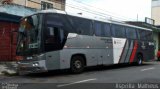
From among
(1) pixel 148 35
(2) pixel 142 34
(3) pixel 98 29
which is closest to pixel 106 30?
(3) pixel 98 29

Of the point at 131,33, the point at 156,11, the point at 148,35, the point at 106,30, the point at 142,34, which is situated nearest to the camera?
the point at 106,30

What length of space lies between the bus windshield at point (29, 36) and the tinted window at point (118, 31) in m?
6.29

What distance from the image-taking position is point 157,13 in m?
57.9

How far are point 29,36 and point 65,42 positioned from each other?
1845mm

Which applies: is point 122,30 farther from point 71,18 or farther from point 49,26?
point 49,26

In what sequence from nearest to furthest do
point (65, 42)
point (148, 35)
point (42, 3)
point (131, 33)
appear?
point (65, 42), point (131, 33), point (148, 35), point (42, 3)

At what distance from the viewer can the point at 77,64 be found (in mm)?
16328

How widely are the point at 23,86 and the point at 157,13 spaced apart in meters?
49.4

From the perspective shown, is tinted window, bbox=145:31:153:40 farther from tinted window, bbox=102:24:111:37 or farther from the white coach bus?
tinted window, bbox=102:24:111:37

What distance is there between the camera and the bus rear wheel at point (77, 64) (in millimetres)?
16109

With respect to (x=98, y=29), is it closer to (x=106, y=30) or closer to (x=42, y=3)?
(x=106, y=30)

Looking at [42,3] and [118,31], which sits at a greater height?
[42,3]

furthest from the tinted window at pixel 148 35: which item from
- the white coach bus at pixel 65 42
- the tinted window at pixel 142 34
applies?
the white coach bus at pixel 65 42

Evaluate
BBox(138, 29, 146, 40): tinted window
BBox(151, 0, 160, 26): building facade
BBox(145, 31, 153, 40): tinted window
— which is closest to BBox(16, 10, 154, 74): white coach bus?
BBox(138, 29, 146, 40): tinted window
